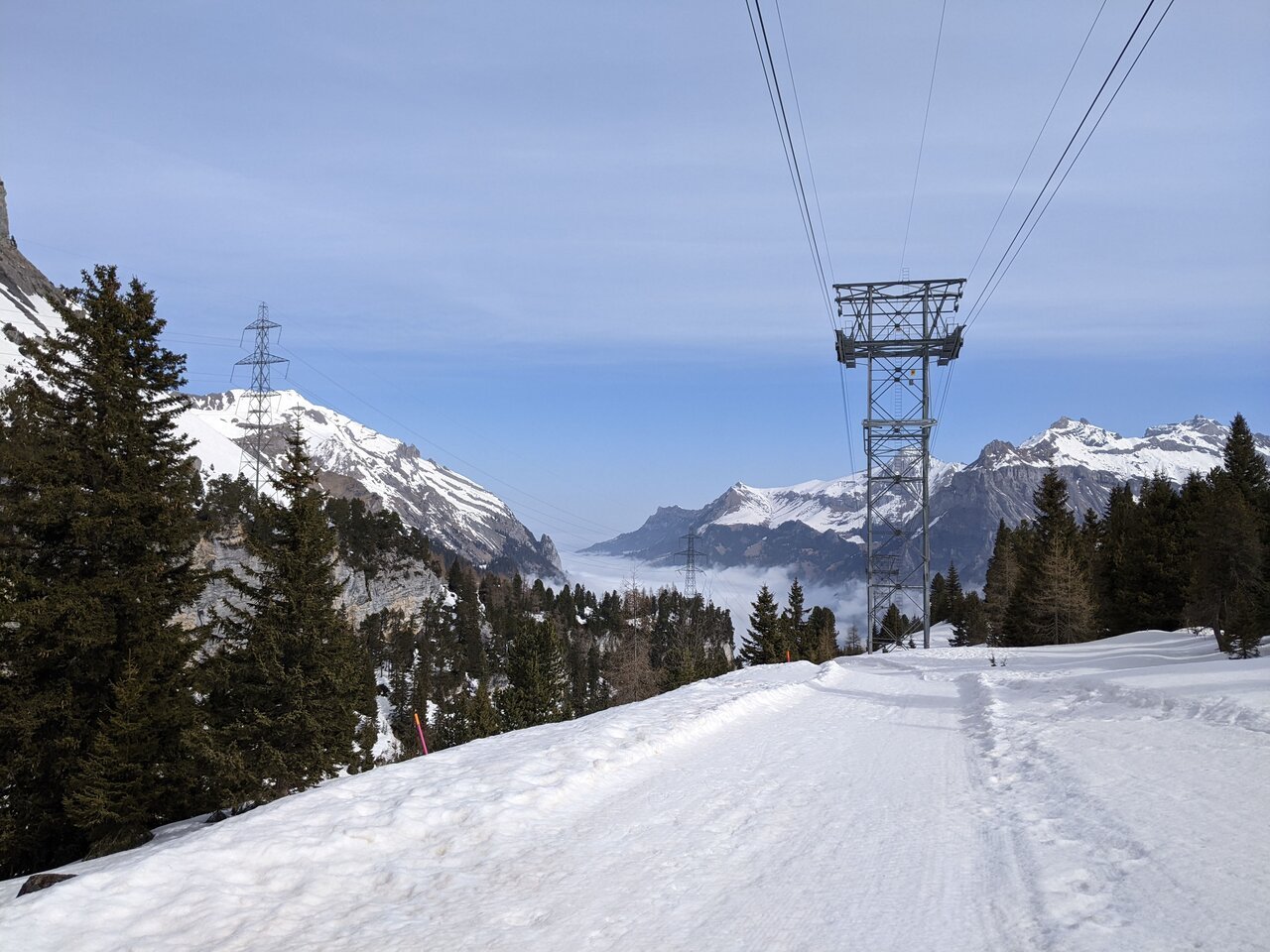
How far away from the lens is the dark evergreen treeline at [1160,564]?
29.6 m

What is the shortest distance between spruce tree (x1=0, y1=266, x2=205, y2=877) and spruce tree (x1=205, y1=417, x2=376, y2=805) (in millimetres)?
2876

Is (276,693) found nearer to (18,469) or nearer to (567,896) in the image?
(18,469)

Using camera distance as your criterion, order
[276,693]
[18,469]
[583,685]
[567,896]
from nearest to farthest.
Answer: [567,896] → [18,469] → [276,693] → [583,685]

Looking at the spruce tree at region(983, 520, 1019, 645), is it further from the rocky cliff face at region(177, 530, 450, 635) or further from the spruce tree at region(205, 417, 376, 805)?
the rocky cliff face at region(177, 530, 450, 635)

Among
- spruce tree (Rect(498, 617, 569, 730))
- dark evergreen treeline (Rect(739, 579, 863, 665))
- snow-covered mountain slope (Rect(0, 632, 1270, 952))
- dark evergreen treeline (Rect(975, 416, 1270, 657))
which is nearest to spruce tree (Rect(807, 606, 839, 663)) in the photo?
dark evergreen treeline (Rect(739, 579, 863, 665))

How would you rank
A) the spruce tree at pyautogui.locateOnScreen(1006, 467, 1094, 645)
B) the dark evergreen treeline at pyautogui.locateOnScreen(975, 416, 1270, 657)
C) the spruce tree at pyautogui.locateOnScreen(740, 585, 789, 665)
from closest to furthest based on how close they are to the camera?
the dark evergreen treeline at pyautogui.locateOnScreen(975, 416, 1270, 657) → the spruce tree at pyautogui.locateOnScreen(1006, 467, 1094, 645) → the spruce tree at pyautogui.locateOnScreen(740, 585, 789, 665)

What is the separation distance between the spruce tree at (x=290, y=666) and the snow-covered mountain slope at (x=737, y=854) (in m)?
15.4

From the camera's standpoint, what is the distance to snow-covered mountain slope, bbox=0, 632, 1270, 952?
14.6ft

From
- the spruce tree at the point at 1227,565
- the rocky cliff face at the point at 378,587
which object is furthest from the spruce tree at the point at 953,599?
the rocky cliff face at the point at 378,587

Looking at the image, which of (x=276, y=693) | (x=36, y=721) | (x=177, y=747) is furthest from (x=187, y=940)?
(x=276, y=693)

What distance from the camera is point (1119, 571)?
159ft

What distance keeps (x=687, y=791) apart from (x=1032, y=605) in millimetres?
52964

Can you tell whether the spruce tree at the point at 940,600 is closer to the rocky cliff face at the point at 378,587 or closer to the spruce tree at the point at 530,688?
the rocky cliff face at the point at 378,587

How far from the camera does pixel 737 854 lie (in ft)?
19.1
